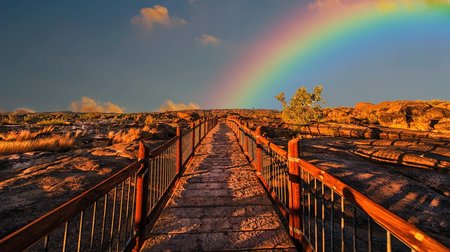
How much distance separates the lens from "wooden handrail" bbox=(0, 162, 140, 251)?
4.39ft

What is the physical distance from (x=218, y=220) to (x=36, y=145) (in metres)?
13.4

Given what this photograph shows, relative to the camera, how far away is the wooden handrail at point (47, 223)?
1.34m

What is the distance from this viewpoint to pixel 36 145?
Result: 13.0 metres

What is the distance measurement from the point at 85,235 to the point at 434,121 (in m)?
31.5

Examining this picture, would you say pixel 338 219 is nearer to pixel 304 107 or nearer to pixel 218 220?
pixel 218 220

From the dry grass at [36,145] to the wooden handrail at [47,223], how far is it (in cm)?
1341

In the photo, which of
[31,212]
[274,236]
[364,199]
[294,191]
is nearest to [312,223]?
[274,236]

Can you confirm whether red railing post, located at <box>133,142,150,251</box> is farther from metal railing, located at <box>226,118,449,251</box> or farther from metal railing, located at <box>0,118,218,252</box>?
metal railing, located at <box>226,118,449,251</box>

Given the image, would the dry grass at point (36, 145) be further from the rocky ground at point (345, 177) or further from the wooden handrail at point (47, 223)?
the wooden handrail at point (47, 223)

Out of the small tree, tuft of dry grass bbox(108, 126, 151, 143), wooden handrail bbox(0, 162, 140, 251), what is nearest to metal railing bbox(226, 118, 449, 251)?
wooden handrail bbox(0, 162, 140, 251)

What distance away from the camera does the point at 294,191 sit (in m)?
3.63

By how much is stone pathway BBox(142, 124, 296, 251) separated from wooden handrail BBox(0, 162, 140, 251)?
1.69 m

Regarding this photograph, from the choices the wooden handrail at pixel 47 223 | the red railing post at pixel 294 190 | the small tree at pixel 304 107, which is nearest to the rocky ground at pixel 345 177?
the red railing post at pixel 294 190

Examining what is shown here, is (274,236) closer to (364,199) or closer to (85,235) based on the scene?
(364,199)
